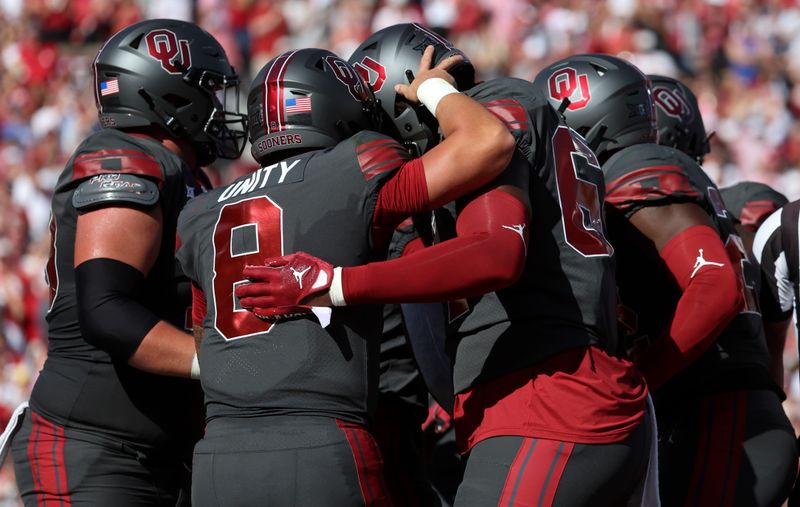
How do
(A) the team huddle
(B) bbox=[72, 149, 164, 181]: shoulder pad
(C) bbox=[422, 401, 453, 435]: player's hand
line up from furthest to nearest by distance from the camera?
(C) bbox=[422, 401, 453, 435]: player's hand, (B) bbox=[72, 149, 164, 181]: shoulder pad, (A) the team huddle

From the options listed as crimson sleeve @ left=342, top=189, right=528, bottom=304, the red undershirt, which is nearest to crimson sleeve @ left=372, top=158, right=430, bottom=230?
crimson sleeve @ left=342, top=189, right=528, bottom=304

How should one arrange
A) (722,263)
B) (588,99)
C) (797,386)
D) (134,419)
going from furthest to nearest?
(797,386), (588,99), (134,419), (722,263)

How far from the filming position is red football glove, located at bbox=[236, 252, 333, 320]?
2.89m

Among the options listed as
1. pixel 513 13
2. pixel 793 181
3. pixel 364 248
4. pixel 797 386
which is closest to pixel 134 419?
pixel 364 248

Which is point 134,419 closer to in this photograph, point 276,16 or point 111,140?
point 111,140

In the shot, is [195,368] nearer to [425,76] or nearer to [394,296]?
[394,296]

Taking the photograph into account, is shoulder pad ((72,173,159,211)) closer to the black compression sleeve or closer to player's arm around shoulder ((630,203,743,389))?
the black compression sleeve

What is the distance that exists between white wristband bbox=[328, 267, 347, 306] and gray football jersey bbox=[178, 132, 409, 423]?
10 cm

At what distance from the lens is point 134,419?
3812 millimetres

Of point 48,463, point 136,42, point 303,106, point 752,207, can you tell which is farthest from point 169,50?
point 752,207

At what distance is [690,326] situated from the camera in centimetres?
341

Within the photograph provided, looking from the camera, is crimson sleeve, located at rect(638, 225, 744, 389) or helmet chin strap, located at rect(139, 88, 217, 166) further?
helmet chin strap, located at rect(139, 88, 217, 166)

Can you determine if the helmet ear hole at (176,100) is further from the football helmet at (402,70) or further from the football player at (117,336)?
the football helmet at (402,70)

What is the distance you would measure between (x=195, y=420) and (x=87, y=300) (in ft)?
2.18
